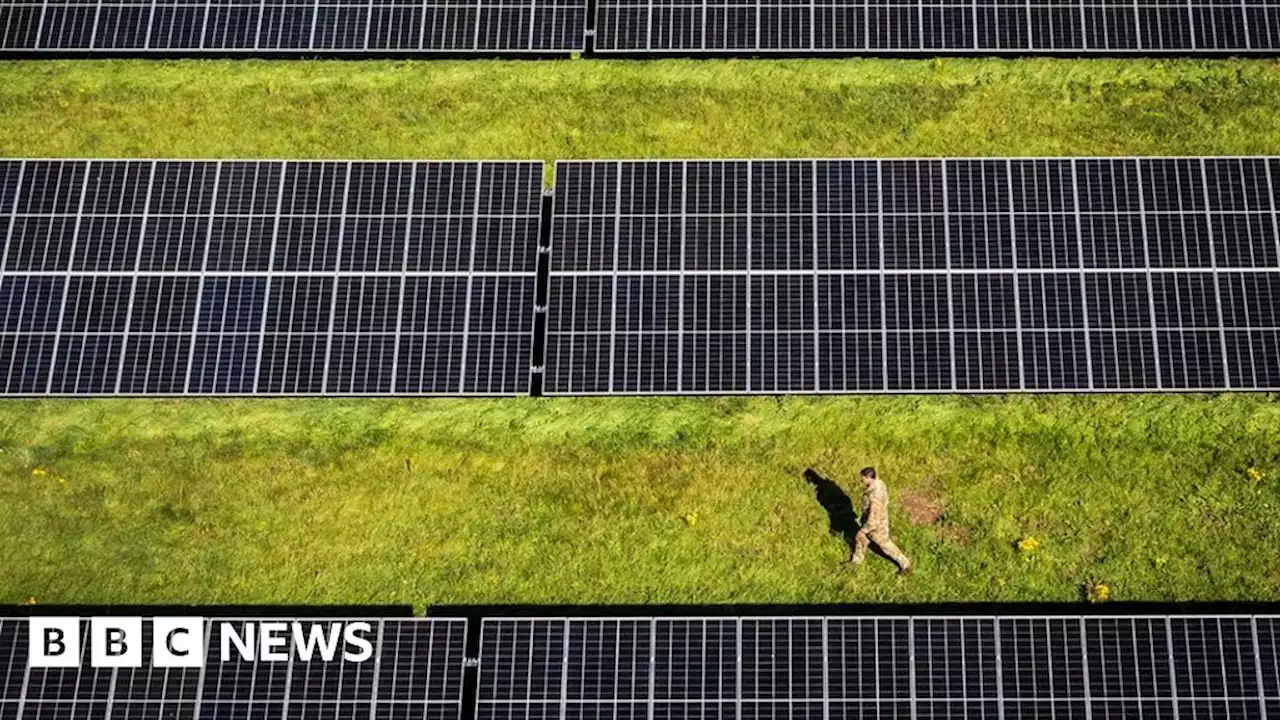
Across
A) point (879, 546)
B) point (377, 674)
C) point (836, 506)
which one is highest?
point (836, 506)

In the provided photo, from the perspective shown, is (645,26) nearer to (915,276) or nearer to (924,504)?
(915,276)

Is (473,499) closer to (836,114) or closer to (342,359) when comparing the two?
(342,359)

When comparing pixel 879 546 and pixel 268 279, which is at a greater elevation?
pixel 268 279

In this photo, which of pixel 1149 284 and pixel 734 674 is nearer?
pixel 734 674

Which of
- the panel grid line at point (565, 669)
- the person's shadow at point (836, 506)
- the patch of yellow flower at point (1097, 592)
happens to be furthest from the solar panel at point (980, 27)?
the panel grid line at point (565, 669)

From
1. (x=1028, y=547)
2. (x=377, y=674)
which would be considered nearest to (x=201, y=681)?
(x=377, y=674)

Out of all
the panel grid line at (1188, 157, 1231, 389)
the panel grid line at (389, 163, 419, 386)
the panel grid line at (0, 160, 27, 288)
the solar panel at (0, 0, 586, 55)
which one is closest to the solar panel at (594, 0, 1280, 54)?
the solar panel at (0, 0, 586, 55)

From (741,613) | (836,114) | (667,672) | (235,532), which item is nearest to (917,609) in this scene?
(741,613)
